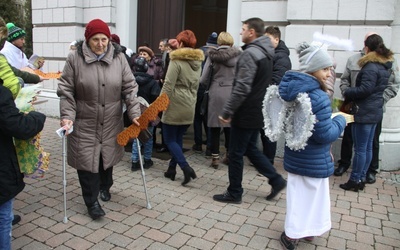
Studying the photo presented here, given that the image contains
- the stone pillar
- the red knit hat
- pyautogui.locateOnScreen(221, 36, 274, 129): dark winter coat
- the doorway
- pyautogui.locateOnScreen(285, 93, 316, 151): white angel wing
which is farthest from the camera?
the doorway

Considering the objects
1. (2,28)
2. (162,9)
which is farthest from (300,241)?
(162,9)

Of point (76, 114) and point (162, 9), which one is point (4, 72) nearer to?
point (76, 114)

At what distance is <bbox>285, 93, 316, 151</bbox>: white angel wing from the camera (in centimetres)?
297

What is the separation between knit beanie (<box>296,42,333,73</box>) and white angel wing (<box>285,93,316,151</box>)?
0.24m

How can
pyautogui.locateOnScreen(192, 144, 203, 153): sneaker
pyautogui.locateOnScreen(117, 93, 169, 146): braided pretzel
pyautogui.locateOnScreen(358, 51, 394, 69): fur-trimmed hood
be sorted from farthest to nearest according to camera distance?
pyautogui.locateOnScreen(192, 144, 203, 153): sneaker, pyautogui.locateOnScreen(358, 51, 394, 69): fur-trimmed hood, pyautogui.locateOnScreen(117, 93, 169, 146): braided pretzel

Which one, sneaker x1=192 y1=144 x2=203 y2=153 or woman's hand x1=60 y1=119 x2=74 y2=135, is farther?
sneaker x1=192 y1=144 x2=203 y2=153

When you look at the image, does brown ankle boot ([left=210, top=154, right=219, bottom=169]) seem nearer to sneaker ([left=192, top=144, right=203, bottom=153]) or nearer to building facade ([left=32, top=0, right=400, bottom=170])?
sneaker ([left=192, top=144, right=203, bottom=153])

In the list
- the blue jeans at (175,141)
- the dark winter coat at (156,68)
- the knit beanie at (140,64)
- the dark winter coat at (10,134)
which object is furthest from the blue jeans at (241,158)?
the dark winter coat at (156,68)

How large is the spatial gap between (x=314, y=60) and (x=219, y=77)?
7.95ft

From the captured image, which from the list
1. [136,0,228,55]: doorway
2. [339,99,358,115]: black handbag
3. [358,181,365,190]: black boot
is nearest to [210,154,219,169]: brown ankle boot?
Answer: [339,99,358,115]: black handbag

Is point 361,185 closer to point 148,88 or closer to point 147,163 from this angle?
point 147,163

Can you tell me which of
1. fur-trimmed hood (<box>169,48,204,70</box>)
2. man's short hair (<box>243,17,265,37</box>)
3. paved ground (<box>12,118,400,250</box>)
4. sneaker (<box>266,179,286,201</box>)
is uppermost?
man's short hair (<box>243,17,265,37</box>)

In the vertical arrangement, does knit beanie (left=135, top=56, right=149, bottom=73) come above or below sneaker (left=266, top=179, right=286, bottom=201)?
above

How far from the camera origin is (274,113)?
3404mm
